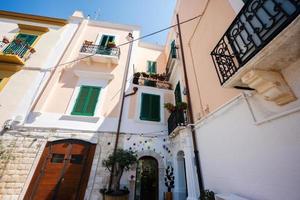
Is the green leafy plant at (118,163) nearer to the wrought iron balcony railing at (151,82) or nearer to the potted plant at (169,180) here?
the potted plant at (169,180)

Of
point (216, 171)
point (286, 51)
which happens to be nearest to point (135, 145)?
point (216, 171)

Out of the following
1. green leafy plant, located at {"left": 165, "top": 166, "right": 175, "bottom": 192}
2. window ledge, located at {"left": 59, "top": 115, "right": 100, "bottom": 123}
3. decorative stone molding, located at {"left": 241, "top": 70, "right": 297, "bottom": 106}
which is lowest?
green leafy plant, located at {"left": 165, "top": 166, "right": 175, "bottom": 192}

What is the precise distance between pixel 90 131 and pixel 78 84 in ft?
11.0

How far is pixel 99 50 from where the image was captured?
10477mm

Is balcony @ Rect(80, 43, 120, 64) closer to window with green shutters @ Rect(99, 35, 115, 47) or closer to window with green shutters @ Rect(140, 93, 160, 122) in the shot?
window with green shutters @ Rect(99, 35, 115, 47)

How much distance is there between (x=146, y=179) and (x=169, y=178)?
1245 millimetres

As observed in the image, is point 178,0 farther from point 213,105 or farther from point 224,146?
point 224,146

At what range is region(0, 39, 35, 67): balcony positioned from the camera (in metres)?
8.81

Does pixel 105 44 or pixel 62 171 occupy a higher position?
pixel 105 44

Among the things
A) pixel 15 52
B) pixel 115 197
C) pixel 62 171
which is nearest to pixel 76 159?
pixel 62 171

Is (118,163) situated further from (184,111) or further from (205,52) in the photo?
(205,52)

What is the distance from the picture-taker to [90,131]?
7.68 metres

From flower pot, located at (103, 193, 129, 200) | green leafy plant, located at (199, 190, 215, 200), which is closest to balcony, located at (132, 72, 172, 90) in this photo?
flower pot, located at (103, 193, 129, 200)

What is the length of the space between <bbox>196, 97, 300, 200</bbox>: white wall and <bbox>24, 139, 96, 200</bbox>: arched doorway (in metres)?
5.45
